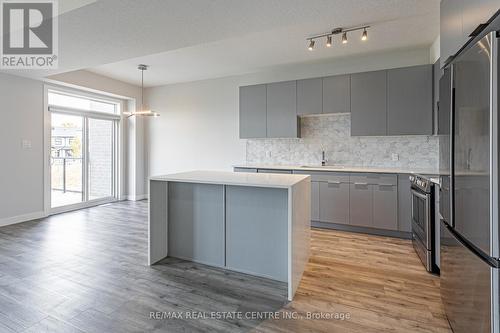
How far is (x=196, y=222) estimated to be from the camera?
9.44ft

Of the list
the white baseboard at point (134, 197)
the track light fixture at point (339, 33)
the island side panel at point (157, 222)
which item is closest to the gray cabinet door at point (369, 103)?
the track light fixture at point (339, 33)

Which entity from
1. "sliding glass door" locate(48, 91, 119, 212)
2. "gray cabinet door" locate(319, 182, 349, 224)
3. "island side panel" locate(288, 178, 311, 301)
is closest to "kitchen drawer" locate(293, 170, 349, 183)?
"gray cabinet door" locate(319, 182, 349, 224)

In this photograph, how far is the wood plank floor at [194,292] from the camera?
1885 millimetres

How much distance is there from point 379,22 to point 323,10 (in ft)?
3.90

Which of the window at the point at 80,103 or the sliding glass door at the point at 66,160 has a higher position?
the window at the point at 80,103

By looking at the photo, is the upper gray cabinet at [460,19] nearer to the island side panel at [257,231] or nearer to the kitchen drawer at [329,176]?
the island side panel at [257,231]

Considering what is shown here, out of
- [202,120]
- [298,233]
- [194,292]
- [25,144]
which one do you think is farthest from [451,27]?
[25,144]

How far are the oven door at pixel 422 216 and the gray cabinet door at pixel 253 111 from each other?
8.75 feet

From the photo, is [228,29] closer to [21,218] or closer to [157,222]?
[157,222]

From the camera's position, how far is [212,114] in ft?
19.4

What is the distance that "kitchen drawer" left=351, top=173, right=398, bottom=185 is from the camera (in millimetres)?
3770

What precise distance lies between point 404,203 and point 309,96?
2.21 meters

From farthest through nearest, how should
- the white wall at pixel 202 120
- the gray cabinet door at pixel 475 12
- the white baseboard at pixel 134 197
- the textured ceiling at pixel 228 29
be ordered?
the white baseboard at pixel 134 197 → the white wall at pixel 202 120 → the textured ceiling at pixel 228 29 → the gray cabinet door at pixel 475 12

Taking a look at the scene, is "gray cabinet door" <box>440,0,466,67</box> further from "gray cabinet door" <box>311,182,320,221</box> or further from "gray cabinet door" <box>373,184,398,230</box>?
"gray cabinet door" <box>311,182,320,221</box>
